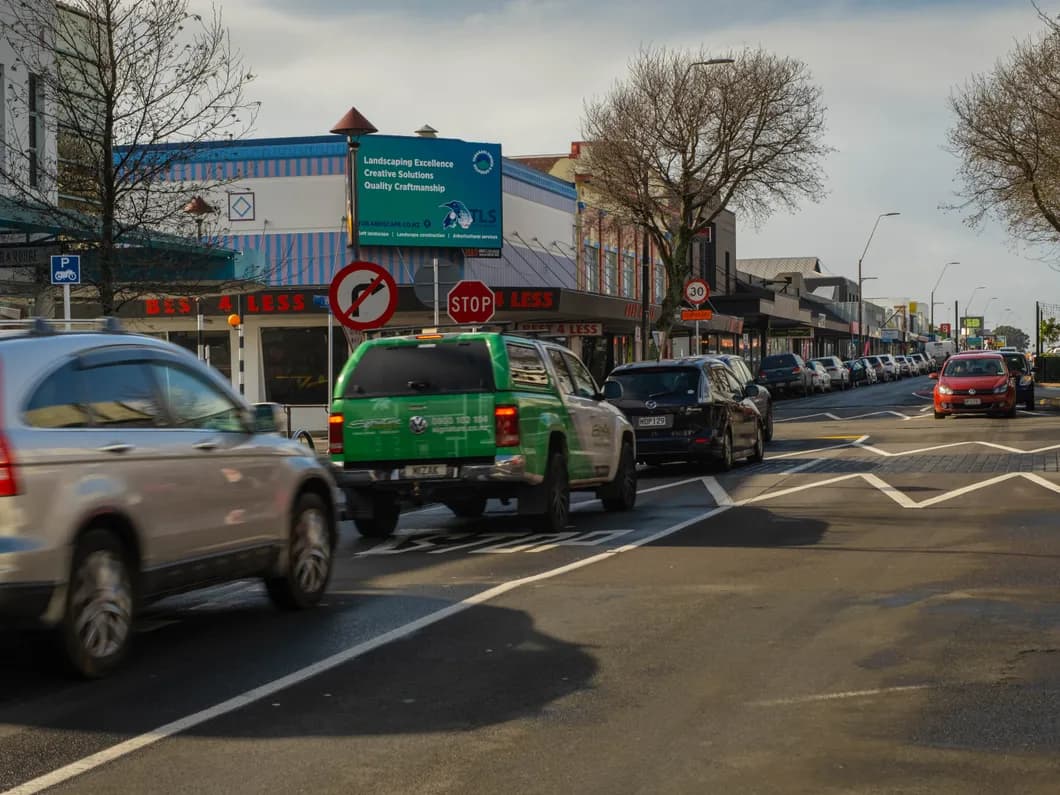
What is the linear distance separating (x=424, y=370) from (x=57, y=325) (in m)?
6.13

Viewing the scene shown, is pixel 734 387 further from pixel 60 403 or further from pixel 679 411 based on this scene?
pixel 60 403

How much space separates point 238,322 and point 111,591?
27200 mm

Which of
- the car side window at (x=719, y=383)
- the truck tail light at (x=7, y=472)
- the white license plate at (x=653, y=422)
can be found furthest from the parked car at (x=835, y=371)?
the truck tail light at (x=7, y=472)

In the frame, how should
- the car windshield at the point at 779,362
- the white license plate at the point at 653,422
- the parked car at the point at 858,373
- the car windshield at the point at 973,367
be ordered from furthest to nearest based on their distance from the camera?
1. the parked car at the point at 858,373
2. the car windshield at the point at 779,362
3. the car windshield at the point at 973,367
4. the white license plate at the point at 653,422

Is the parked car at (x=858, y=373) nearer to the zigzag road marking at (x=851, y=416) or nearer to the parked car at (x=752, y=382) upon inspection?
the zigzag road marking at (x=851, y=416)

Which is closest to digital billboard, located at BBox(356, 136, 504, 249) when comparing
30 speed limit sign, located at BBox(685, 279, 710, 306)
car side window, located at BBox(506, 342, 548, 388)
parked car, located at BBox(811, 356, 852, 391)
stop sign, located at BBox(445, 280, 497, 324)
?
30 speed limit sign, located at BBox(685, 279, 710, 306)

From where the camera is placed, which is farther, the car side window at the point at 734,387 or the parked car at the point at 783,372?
the parked car at the point at 783,372

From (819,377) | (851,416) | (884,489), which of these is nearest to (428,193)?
(851,416)

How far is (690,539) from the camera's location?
13.9 m

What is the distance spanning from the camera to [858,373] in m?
79.4

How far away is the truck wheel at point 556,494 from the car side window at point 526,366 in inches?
28.7

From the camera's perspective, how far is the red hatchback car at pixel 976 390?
36656 millimetres

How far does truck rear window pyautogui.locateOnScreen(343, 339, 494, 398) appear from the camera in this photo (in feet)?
46.1

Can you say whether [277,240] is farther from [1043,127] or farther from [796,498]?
[796,498]
